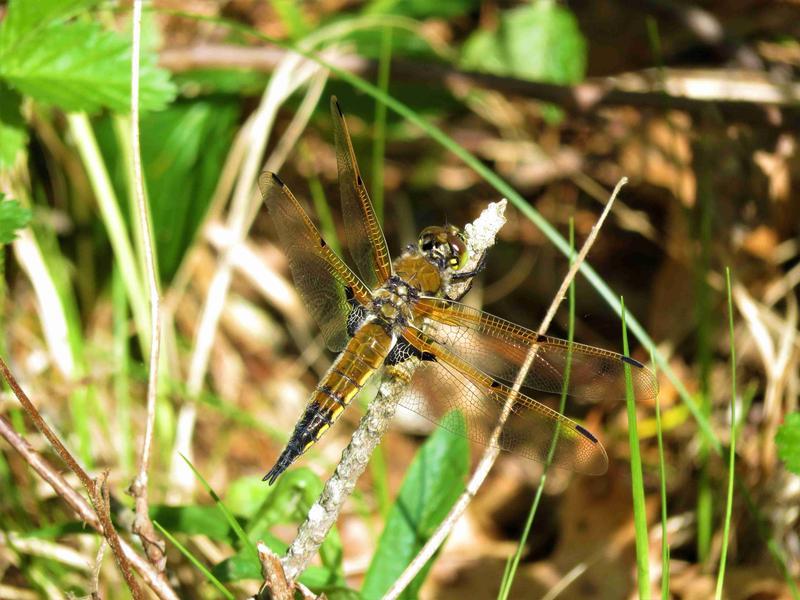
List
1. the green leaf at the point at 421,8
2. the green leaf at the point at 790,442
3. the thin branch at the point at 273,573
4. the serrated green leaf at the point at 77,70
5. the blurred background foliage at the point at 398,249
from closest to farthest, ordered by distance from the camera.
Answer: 1. the thin branch at the point at 273,573
2. the green leaf at the point at 790,442
3. the serrated green leaf at the point at 77,70
4. the blurred background foliage at the point at 398,249
5. the green leaf at the point at 421,8

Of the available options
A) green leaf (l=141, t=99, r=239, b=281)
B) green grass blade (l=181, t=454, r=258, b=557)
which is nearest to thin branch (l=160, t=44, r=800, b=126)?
green leaf (l=141, t=99, r=239, b=281)

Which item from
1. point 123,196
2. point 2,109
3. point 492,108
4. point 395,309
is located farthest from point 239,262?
point 395,309

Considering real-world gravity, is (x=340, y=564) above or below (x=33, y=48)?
below

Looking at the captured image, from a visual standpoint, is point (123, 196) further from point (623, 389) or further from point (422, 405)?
point (623, 389)

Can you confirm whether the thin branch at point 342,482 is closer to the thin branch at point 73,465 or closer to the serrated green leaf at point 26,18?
the thin branch at point 73,465

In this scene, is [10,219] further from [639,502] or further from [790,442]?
[790,442]

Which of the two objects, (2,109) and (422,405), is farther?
(2,109)

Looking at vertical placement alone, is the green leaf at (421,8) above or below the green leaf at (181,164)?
above

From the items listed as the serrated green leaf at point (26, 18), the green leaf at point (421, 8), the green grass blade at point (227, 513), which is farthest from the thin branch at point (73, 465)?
the green leaf at point (421, 8)
